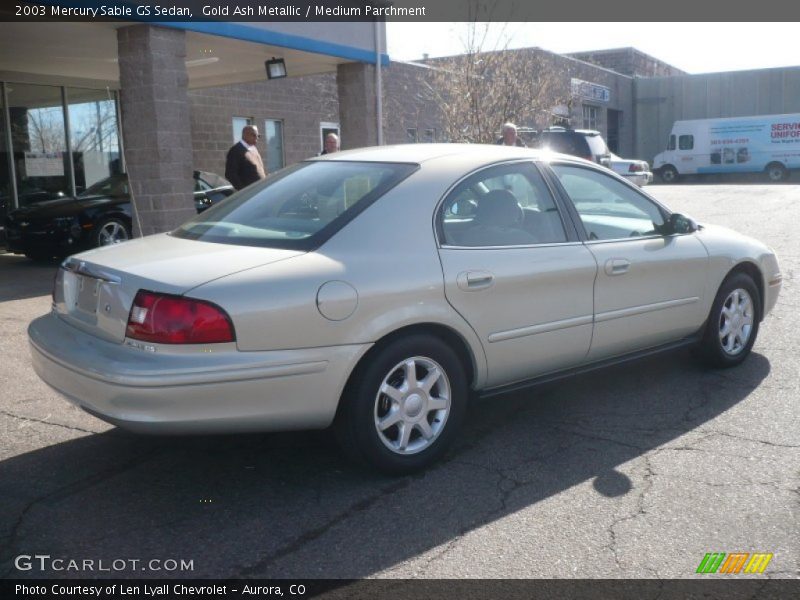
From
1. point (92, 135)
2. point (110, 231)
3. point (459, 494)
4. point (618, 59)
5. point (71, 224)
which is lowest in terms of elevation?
point (459, 494)

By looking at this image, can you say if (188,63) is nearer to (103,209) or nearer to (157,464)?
(103,209)

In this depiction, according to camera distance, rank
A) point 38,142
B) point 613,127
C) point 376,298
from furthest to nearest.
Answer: point 613,127 < point 38,142 < point 376,298

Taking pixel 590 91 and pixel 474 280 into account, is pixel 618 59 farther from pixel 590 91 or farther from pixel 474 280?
pixel 474 280

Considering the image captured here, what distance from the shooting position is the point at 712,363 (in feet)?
19.1

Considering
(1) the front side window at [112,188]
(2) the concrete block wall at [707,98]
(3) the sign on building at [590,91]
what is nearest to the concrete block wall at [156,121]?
(1) the front side window at [112,188]

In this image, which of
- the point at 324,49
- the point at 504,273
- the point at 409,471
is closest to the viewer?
the point at 409,471

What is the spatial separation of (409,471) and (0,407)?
277 cm

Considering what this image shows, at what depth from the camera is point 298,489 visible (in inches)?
157

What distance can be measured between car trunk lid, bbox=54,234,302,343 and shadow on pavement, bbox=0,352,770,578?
78 centimetres

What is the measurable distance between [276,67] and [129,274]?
9823mm

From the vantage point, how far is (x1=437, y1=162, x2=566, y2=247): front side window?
4.35 metres

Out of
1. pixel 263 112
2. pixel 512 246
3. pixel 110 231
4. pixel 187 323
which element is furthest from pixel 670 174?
pixel 187 323

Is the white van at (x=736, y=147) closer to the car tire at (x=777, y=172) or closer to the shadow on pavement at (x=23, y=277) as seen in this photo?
the car tire at (x=777, y=172)

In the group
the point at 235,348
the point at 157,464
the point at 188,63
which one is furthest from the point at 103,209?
the point at 235,348
